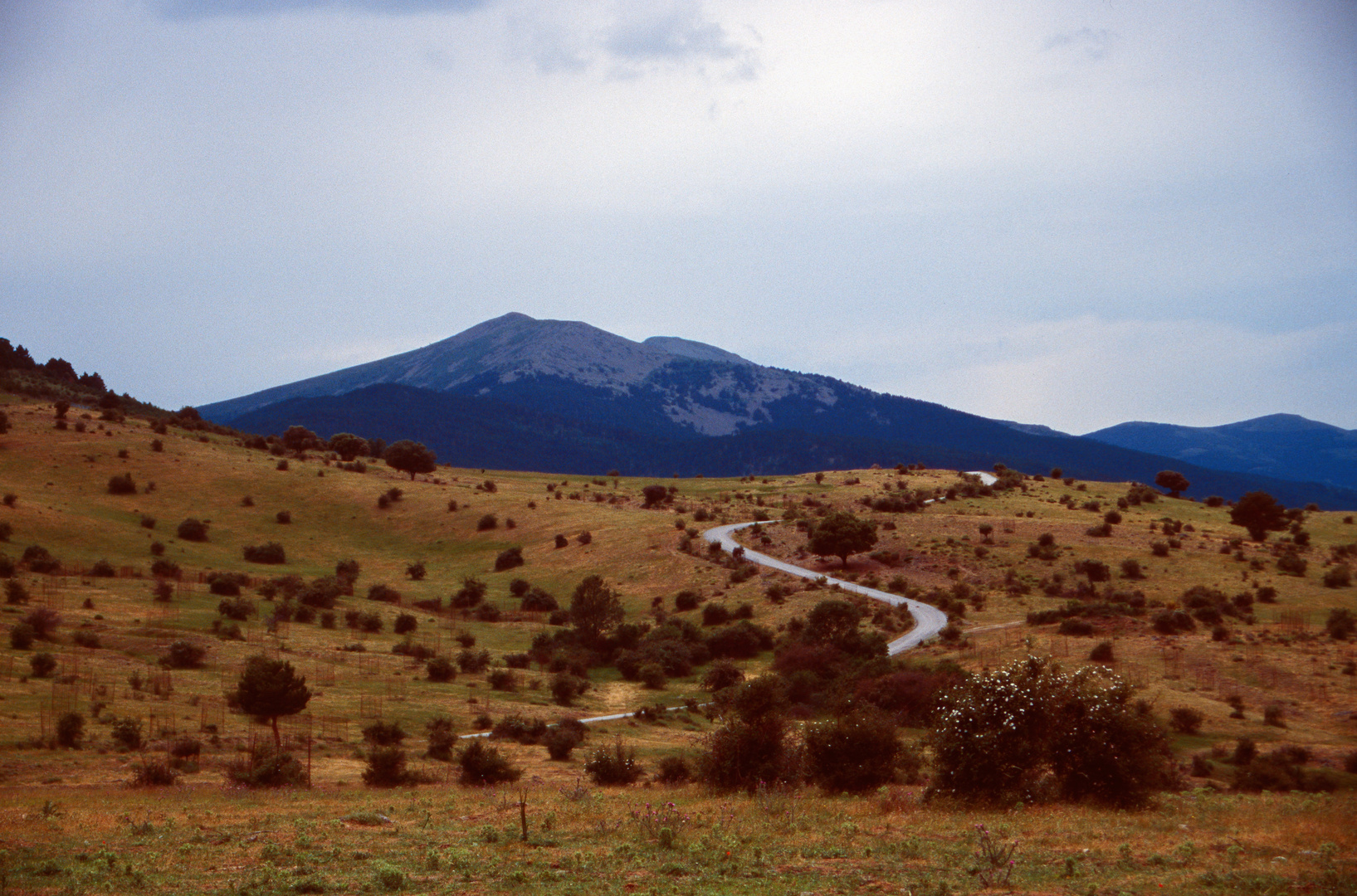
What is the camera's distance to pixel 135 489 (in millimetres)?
91438

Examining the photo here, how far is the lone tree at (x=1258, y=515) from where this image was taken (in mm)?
89250

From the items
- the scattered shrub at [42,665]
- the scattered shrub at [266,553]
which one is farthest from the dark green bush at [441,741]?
the scattered shrub at [266,553]

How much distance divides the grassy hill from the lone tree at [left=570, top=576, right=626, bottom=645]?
15.0ft

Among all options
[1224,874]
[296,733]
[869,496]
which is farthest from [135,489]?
[1224,874]

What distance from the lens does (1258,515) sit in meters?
89.6

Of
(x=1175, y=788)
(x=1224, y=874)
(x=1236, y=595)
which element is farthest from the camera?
(x=1236, y=595)

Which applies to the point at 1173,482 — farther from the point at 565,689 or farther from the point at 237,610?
the point at 237,610

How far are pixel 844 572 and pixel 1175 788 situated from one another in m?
52.5

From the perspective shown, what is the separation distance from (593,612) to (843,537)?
92.8 ft

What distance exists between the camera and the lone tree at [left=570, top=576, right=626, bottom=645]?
64.4 metres

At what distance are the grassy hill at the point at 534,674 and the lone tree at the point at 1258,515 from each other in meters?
3.94

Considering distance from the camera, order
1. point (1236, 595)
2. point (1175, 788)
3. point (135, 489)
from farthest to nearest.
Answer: point (135, 489) < point (1236, 595) < point (1175, 788)

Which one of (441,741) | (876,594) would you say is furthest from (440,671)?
(876,594)

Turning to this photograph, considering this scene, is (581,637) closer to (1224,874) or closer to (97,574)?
(97,574)
